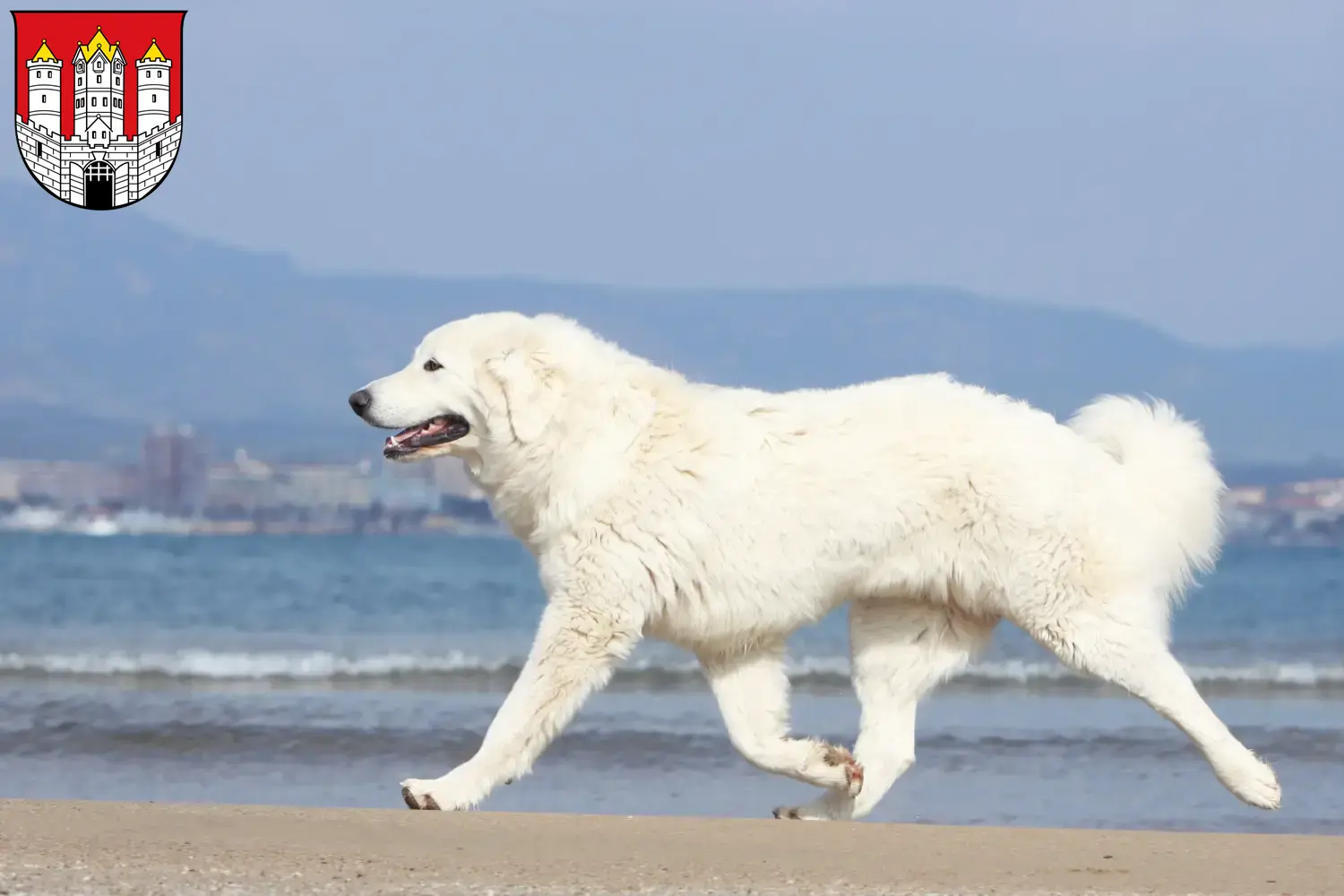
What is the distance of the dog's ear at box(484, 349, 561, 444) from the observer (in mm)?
6270

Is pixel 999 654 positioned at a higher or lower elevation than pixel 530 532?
lower

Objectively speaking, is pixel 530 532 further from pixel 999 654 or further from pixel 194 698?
pixel 999 654

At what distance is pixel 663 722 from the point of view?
36.2 feet

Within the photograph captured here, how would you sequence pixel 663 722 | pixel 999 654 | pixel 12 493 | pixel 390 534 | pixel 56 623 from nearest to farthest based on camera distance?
pixel 663 722, pixel 999 654, pixel 56 623, pixel 390 534, pixel 12 493

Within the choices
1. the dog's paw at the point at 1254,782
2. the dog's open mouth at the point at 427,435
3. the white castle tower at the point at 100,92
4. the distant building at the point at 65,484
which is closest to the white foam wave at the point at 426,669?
the white castle tower at the point at 100,92

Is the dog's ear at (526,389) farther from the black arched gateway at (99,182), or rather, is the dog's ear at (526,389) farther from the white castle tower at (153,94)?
the white castle tower at (153,94)

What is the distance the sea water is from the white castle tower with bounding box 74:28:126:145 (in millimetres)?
3971

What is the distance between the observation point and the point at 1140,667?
6309mm

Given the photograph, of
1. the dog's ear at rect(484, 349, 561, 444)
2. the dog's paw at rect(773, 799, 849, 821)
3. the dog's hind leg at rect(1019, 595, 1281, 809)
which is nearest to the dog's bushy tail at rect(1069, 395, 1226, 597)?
the dog's hind leg at rect(1019, 595, 1281, 809)

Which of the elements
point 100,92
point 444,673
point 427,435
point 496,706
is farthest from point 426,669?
point 427,435

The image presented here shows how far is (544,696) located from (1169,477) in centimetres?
243

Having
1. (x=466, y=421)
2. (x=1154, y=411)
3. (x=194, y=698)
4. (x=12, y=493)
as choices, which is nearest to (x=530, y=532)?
(x=466, y=421)

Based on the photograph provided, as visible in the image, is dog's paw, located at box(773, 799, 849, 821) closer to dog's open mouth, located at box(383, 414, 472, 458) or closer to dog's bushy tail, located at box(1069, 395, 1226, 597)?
dog's bushy tail, located at box(1069, 395, 1226, 597)

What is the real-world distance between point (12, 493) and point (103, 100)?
18994 mm
